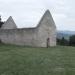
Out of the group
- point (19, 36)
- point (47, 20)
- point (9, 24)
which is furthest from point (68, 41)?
point (19, 36)

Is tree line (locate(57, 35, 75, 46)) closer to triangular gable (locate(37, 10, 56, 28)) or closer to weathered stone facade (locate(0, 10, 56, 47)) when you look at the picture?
weathered stone facade (locate(0, 10, 56, 47))

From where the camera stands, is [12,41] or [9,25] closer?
[12,41]

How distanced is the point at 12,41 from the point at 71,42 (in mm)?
14277

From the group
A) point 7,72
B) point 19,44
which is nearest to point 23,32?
point 19,44

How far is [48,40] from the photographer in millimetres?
33062

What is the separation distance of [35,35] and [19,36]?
9.87 feet

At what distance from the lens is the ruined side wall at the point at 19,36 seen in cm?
3072

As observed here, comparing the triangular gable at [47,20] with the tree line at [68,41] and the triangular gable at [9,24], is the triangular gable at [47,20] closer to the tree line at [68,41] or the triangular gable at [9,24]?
the tree line at [68,41]

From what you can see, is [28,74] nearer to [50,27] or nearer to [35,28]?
[35,28]

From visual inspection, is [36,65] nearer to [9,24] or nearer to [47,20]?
[47,20]

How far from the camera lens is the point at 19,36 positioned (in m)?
32.1

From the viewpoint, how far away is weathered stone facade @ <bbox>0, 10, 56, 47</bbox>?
30773 millimetres

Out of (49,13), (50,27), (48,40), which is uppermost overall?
(49,13)

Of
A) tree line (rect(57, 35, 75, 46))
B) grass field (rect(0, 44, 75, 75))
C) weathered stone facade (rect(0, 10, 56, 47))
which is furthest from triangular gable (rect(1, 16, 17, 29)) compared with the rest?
grass field (rect(0, 44, 75, 75))
